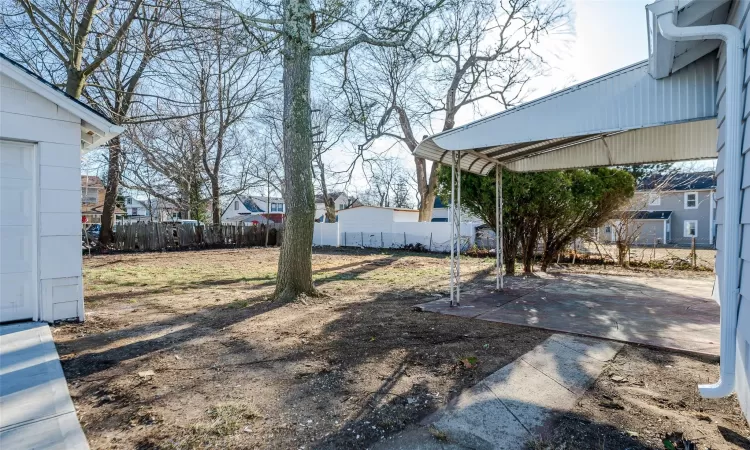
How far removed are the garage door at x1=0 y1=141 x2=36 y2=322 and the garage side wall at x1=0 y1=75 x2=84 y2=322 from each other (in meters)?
0.10

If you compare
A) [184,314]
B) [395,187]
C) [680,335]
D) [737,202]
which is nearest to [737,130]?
[737,202]

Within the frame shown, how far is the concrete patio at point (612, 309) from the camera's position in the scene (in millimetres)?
4121

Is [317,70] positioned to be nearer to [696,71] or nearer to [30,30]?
[30,30]

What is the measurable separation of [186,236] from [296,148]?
14.1 metres

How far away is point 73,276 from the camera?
462 cm

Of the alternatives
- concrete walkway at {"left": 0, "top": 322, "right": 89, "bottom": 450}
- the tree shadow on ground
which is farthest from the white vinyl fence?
concrete walkway at {"left": 0, "top": 322, "right": 89, "bottom": 450}

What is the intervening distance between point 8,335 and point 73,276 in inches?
35.9

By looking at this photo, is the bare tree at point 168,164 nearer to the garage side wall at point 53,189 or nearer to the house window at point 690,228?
the garage side wall at point 53,189

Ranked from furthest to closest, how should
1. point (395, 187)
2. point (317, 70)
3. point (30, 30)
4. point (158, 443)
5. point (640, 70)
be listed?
point (395, 187)
point (317, 70)
point (30, 30)
point (640, 70)
point (158, 443)

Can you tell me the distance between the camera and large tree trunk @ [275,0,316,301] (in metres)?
5.94

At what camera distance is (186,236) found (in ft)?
58.4

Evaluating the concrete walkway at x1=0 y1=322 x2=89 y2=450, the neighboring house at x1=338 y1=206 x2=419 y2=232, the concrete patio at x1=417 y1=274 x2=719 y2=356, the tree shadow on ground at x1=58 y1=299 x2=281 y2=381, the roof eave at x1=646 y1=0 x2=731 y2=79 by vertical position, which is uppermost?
the roof eave at x1=646 y1=0 x2=731 y2=79

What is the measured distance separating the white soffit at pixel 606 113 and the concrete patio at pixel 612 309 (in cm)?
217

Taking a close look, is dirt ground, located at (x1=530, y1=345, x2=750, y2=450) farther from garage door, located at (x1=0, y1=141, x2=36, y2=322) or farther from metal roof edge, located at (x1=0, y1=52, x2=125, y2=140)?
metal roof edge, located at (x1=0, y1=52, x2=125, y2=140)
